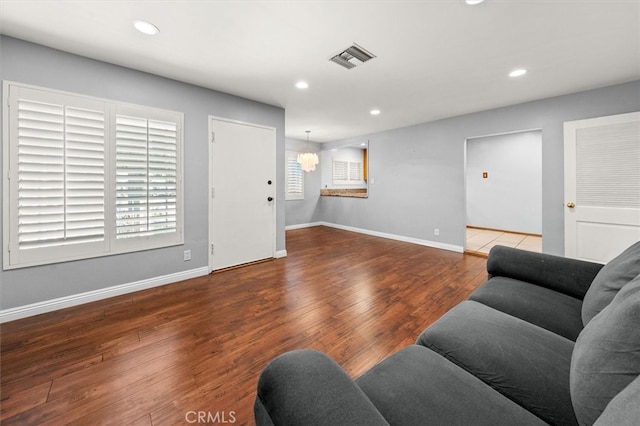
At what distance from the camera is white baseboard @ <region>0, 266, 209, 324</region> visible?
7.37 ft

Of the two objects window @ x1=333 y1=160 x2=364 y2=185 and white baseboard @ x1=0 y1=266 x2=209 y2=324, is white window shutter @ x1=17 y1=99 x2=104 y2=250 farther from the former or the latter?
window @ x1=333 y1=160 x2=364 y2=185

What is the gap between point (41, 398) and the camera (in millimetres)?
1429

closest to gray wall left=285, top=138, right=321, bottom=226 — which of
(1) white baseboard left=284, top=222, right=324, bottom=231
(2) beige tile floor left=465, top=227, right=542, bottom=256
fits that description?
(1) white baseboard left=284, top=222, right=324, bottom=231

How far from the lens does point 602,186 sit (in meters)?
3.23

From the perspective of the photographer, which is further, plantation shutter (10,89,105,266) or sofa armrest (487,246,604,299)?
plantation shutter (10,89,105,266)

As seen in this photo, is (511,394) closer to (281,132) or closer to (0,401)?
(0,401)

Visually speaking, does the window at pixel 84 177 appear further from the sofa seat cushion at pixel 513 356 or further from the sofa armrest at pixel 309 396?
the sofa seat cushion at pixel 513 356

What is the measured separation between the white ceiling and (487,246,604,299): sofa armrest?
184cm

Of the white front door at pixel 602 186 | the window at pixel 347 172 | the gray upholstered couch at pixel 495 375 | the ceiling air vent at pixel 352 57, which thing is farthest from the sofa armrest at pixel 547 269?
the window at pixel 347 172

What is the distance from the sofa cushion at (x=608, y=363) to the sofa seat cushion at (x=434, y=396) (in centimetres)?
18

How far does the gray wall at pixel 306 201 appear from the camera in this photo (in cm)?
684

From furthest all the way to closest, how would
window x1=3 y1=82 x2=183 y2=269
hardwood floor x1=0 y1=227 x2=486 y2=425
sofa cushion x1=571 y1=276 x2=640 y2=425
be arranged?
window x1=3 y1=82 x2=183 y2=269 → hardwood floor x1=0 y1=227 x2=486 y2=425 → sofa cushion x1=571 y1=276 x2=640 y2=425

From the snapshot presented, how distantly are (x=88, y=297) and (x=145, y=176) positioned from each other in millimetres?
1353

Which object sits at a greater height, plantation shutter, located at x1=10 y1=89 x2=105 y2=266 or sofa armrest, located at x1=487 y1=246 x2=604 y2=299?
plantation shutter, located at x1=10 y1=89 x2=105 y2=266
